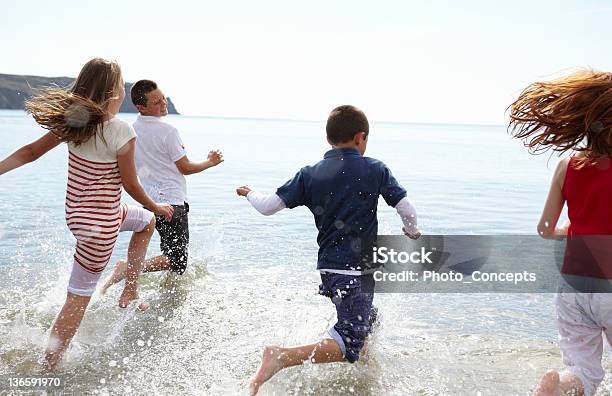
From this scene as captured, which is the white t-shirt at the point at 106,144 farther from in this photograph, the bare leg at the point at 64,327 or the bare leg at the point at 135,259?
the bare leg at the point at 135,259

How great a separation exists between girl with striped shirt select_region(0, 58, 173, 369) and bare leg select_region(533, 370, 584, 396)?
2.78m

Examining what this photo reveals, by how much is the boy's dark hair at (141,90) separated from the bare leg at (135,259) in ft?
3.86

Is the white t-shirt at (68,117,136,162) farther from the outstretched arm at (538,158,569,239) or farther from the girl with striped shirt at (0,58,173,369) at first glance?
the outstretched arm at (538,158,569,239)

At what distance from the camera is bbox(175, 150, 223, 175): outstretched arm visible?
5.27m

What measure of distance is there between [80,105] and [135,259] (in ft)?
5.72

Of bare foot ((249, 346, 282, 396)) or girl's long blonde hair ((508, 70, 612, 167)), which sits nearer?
girl's long blonde hair ((508, 70, 612, 167))

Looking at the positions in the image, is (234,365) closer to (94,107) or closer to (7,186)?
(94,107)

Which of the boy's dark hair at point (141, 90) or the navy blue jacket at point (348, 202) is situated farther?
the boy's dark hair at point (141, 90)

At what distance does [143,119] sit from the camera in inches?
219

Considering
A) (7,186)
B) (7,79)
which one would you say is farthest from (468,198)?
(7,79)

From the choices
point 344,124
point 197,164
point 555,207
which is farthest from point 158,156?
point 555,207

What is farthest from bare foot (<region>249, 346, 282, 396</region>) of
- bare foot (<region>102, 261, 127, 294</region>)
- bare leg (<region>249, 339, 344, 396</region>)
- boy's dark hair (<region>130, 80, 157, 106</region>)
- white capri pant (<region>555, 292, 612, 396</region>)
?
boy's dark hair (<region>130, 80, 157, 106</region>)

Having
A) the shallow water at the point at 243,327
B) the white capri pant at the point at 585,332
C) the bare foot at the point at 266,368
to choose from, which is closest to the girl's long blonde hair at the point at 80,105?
the shallow water at the point at 243,327

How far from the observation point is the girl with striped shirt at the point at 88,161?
12.9 feet
